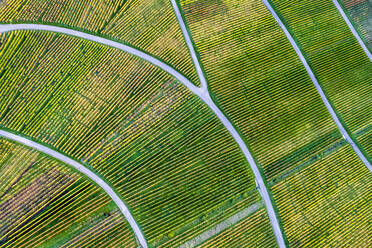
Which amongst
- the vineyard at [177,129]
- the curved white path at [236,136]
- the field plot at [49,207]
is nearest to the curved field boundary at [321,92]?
the vineyard at [177,129]

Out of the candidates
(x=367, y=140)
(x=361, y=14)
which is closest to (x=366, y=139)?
(x=367, y=140)

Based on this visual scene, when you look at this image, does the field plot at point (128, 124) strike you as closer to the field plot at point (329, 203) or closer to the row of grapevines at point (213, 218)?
the row of grapevines at point (213, 218)

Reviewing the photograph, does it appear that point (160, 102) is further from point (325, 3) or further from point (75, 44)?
point (325, 3)

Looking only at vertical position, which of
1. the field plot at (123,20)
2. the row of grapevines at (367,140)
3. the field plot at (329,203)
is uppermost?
the field plot at (123,20)

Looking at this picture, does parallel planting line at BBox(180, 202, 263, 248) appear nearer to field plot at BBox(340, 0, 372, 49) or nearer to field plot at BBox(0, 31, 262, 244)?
field plot at BBox(0, 31, 262, 244)

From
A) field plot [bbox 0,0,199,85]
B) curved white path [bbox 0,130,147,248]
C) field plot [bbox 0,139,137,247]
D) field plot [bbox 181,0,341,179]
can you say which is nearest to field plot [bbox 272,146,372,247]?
field plot [bbox 181,0,341,179]

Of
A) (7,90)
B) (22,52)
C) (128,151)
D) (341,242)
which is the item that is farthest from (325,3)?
(7,90)

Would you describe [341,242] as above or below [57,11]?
below
